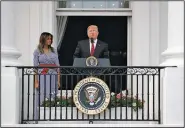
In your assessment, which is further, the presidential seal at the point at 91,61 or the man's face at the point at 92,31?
the man's face at the point at 92,31

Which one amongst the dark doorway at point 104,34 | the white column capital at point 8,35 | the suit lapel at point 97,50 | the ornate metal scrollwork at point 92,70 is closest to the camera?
the ornate metal scrollwork at point 92,70

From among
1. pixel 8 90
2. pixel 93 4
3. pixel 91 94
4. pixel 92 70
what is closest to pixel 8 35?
pixel 8 90

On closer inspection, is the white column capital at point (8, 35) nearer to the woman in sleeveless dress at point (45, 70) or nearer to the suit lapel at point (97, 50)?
the woman in sleeveless dress at point (45, 70)

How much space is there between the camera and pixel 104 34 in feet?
45.9

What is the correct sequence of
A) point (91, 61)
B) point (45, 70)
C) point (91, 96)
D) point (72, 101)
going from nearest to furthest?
1. point (91, 96)
2. point (91, 61)
3. point (72, 101)
4. point (45, 70)

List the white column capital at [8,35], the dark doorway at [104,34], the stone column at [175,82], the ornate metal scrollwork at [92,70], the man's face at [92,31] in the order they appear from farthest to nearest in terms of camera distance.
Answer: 1. the dark doorway at [104,34]
2. the man's face at [92,31]
3. the white column capital at [8,35]
4. the ornate metal scrollwork at [92,70]
5. the stone column at [175,82]

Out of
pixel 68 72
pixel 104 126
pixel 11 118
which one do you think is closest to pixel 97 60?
pixel 68 72

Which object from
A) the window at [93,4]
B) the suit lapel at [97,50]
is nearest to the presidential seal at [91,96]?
the suit lapel at [97,50]

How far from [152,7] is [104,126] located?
456cm

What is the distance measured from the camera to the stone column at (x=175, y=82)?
33.5ft

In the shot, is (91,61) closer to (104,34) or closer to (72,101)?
(72,101)

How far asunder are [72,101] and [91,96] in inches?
17.8

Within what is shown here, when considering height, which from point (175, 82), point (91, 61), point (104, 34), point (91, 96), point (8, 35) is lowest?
point (91, 96)

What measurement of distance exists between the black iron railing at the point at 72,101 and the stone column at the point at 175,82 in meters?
0.21
